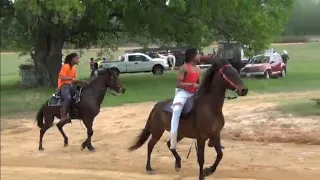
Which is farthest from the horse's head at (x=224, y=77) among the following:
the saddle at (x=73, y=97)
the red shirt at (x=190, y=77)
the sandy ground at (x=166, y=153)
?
the saddle at (x=73, y=97)

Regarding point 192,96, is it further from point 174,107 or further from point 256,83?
point 256,83

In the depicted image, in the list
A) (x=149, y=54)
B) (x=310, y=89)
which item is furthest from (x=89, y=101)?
(x=149, y=54)

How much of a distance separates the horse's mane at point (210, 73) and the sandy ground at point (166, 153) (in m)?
1.43

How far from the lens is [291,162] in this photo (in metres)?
9.15

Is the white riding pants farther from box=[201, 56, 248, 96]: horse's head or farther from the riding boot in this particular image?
the riding boot

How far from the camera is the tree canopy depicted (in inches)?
988

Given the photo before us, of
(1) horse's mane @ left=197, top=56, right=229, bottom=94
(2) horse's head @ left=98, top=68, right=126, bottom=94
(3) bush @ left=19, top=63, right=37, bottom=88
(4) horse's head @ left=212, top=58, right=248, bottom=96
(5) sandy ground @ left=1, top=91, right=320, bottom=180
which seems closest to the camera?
(4) horse's head @ left=212, top=58, right=248, bottom=96

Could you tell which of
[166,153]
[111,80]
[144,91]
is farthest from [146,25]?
[166,153]

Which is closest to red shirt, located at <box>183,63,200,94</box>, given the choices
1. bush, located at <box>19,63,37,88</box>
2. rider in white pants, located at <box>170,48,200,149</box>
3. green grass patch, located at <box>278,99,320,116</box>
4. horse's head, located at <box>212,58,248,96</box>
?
rider in white pants, located at <box>170,48,200,149</box>

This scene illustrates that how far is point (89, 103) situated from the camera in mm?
11680

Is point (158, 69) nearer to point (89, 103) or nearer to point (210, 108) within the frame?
point (89, 103)

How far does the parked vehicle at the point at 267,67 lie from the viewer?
109 ft

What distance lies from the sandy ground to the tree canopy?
10.2 m

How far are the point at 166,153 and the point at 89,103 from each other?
220cm
